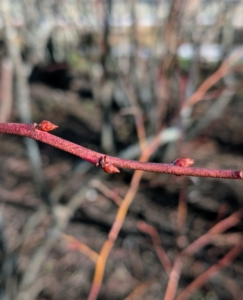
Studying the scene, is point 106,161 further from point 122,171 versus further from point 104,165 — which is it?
point 122,171

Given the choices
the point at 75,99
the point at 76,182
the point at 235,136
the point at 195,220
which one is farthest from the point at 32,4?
the point at 195,220

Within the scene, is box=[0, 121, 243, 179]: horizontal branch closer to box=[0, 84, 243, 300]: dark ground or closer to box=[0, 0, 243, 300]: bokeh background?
box=[0, 0, 243, 300]: bokeh background

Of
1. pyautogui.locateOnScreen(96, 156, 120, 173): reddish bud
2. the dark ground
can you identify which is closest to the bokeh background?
the dark ground

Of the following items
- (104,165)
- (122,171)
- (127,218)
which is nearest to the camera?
(104,165)

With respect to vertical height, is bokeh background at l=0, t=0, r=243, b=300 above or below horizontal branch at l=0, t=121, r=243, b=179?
below

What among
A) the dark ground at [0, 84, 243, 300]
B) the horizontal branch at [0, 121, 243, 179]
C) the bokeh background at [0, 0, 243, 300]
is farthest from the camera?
the dark ground at [0, 84, 243, 300]

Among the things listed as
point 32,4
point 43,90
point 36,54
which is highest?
point 32,4

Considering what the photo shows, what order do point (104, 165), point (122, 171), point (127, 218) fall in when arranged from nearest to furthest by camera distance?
point (104, 165) → point (127, 218) → point (122, 171)

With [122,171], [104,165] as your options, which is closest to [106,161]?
[104,165]

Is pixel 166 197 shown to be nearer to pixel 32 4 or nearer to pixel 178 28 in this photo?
pixel 178 28
